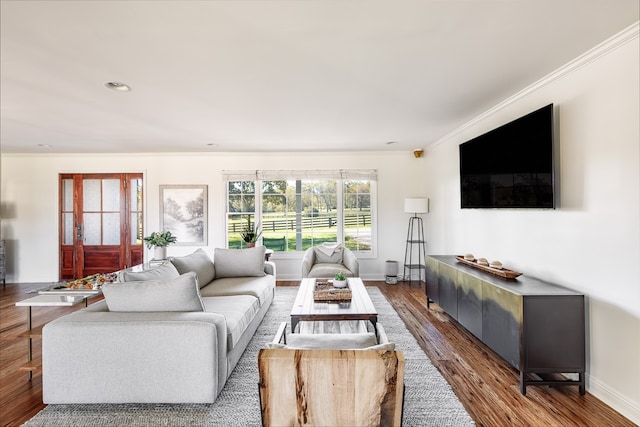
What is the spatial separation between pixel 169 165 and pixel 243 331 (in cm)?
432

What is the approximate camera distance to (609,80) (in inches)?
83.4

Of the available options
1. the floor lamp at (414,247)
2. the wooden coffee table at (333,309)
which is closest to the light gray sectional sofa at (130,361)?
the wooden coffee table at (333,309)

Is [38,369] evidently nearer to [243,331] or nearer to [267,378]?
[243,331]

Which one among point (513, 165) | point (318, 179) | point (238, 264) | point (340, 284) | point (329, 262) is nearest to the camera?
point (513, 165)

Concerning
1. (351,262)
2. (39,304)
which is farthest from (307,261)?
(39,304)

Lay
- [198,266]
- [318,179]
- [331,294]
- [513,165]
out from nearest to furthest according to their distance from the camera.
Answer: [513,165] < [331,294] < [198,266] < [318,179]

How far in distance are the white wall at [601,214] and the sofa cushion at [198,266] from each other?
344 centimetres

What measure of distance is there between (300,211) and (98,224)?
12.4 feet

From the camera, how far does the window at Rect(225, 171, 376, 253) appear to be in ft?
19.3

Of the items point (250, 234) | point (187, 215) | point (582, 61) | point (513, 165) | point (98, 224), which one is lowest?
point (250, 234)

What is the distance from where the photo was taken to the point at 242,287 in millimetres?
3486

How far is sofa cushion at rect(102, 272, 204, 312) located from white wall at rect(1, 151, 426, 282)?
3599mm

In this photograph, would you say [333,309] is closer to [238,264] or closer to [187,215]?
[238,264]

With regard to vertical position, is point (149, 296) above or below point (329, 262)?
above
